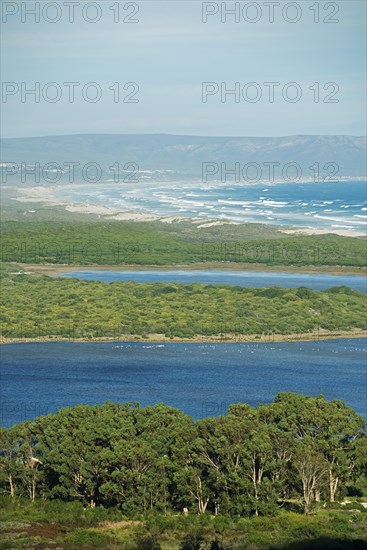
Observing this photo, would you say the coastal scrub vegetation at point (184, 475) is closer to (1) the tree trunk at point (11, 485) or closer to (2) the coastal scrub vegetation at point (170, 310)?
(1) the tree trunk at point (11, 485)

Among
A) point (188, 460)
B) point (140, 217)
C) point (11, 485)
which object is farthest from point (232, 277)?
point (11, 485)

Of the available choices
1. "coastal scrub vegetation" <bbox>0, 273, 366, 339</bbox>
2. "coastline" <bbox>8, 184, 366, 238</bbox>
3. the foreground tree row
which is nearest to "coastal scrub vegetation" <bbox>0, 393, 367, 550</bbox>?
the foreground tree row

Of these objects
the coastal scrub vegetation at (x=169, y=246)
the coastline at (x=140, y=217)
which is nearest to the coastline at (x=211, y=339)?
the coastal scrub vegetation at (x=169, y=246)

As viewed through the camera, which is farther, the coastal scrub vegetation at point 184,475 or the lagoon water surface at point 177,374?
the lagoon water surface at point 177,374

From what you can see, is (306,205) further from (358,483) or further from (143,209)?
(358,483)

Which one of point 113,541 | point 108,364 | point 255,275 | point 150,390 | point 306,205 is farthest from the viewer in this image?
point 306,205

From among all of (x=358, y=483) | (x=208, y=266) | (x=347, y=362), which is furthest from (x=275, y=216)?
(x=358, y=483)

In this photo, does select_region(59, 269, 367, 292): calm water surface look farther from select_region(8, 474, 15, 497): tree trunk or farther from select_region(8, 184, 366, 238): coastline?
select_region(8, 474, 15, 497): tree trunk
